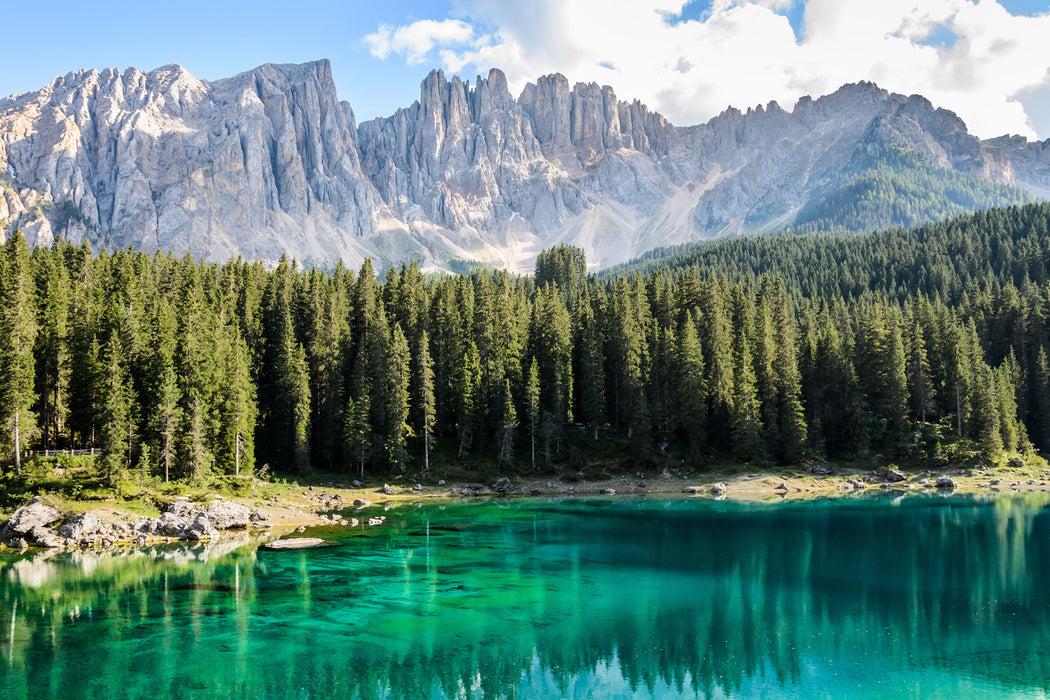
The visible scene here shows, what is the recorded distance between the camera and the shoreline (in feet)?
200

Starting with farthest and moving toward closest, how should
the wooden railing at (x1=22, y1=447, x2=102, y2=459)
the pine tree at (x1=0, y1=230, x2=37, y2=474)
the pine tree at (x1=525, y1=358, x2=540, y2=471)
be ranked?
the pine tree at (x1=525, y1=358, x2=540, y2=471)
the wooden railing at (x1=22, y1=447, x2=102, y2=459)
the pine tree at (x1=0, y1=230, x2=37, y2=474)

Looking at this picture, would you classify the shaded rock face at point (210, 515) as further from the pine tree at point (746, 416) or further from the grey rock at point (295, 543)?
the pine tree at point (746, 416)

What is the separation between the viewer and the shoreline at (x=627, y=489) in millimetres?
61062

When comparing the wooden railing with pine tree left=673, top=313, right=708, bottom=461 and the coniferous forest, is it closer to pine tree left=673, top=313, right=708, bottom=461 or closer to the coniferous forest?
the coniferous forest

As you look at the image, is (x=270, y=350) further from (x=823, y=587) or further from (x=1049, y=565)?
(x=1049, y=565)

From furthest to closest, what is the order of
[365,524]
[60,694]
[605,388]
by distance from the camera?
1. [605,388]
2. [365,524]
3. [60,694]

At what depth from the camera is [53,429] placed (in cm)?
6550

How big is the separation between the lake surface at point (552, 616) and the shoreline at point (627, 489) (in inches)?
347

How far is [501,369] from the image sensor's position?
88812 millimetres

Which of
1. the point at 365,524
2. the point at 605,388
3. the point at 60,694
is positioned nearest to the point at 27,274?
the point at 365,524

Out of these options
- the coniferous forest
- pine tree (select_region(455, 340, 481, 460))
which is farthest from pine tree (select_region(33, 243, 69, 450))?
pine tree (select_region(455, 340, 481, 460))

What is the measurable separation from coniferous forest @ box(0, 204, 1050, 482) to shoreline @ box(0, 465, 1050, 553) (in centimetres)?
394

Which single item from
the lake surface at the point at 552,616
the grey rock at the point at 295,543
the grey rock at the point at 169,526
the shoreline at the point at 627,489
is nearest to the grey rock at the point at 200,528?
the grey rock at the point at 169,526

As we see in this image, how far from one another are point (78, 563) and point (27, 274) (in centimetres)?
3139
